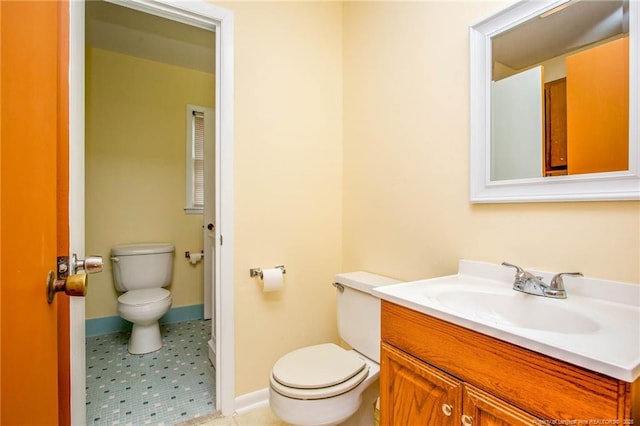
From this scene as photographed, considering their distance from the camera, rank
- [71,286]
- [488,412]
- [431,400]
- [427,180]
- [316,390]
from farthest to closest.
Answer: [427,180] → [316,390] → [431,400] → [488,412] → [71,286]

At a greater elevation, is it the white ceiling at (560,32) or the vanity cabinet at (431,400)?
the white ceiling at (560,32)

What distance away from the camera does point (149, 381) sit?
189cm

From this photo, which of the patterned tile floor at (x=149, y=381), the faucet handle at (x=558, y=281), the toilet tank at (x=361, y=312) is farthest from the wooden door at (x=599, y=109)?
the patterned tile floor at (x=149, y=381)

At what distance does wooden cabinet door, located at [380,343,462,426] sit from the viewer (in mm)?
794

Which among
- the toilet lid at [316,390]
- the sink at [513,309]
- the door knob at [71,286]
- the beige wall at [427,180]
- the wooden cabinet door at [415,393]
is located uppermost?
the beige wall at [427,180]

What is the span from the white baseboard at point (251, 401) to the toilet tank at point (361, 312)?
0.58m

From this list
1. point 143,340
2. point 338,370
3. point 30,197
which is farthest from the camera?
point 143,340

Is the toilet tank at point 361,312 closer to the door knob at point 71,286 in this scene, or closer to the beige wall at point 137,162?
the door knob at point 71,286

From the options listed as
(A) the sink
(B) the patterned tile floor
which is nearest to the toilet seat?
(A) the sink

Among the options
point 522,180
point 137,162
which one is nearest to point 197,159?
point 137,162

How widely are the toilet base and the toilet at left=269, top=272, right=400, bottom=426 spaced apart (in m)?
1.44

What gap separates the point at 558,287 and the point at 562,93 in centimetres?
62

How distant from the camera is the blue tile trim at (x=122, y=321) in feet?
8.27

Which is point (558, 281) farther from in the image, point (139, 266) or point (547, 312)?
point (139, 266)
